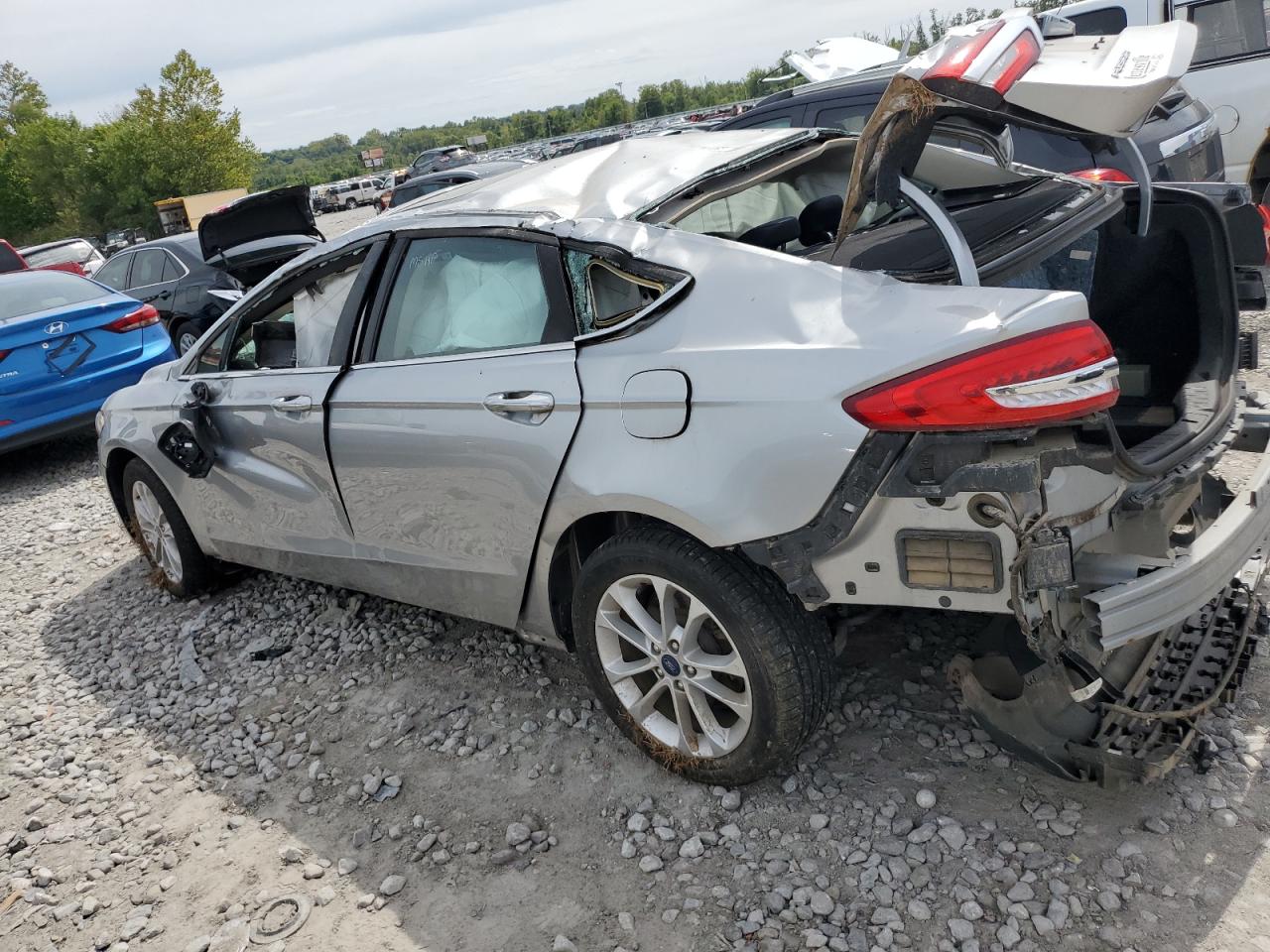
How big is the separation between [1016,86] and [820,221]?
1.07 meters

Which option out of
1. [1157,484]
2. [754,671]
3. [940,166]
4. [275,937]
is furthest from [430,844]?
[940,166]

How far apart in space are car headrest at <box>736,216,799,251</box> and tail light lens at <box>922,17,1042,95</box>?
82 centimetres

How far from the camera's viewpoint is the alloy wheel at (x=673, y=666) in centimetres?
261

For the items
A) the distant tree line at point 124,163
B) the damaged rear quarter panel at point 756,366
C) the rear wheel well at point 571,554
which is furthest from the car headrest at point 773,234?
the distant tree line at point 124,163

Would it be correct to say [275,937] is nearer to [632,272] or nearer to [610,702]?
[610,702]

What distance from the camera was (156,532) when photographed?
4.86 meters

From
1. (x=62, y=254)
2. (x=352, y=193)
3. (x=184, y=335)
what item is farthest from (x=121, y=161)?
(x=184, y=335)

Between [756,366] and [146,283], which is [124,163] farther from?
[756,366]

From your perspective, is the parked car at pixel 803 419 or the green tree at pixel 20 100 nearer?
the parked car at pixel 803 419

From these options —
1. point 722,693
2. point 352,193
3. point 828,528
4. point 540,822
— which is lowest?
point 540,822

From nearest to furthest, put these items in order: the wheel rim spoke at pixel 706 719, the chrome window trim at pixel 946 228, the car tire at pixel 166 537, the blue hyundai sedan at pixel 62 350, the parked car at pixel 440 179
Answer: the chrome window trim at pixel 946 228
the wheel rim spoke at pixel 706 719
the car tire at pixel 166 537
the blue hyundai sedan at pixel 62 350
the parked car at pixel 440 179

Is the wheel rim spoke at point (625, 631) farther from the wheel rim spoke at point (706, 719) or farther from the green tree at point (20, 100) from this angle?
the green tree at point (20, 100)

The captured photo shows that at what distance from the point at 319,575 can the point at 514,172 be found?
1724 mm

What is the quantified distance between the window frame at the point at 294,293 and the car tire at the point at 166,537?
63 cm
